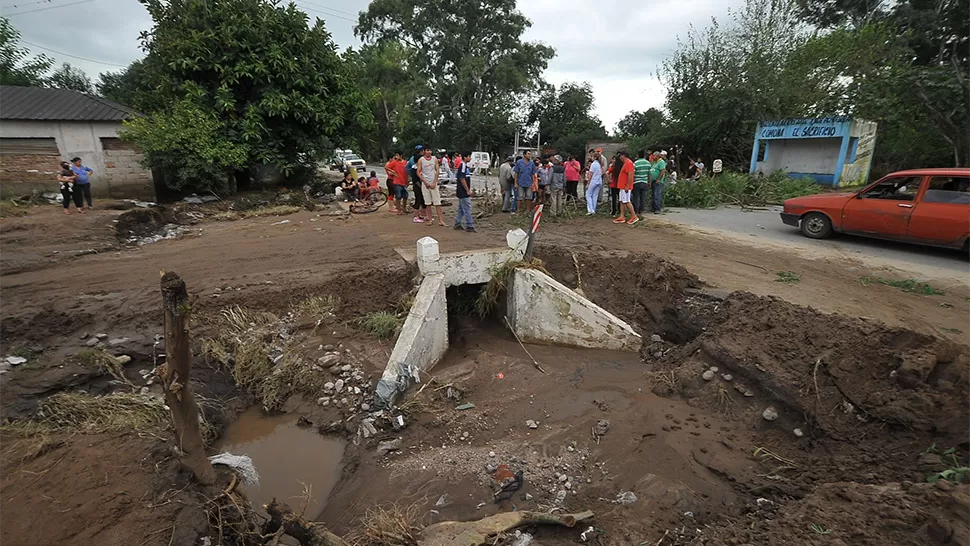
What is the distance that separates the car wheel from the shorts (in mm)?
7270

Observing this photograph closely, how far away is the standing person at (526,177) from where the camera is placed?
10820mm

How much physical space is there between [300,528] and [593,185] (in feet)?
33.3

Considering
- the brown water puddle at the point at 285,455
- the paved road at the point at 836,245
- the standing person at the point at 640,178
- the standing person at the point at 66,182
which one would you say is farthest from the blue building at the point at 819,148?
the standing person at the point at 66,182

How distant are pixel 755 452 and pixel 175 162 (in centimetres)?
1503

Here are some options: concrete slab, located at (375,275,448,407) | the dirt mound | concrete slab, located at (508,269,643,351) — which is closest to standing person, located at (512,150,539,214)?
concrete slab, located at (508,269,643,351)

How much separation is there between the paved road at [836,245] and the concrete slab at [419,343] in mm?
6341

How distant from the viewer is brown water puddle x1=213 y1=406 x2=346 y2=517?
164 inches

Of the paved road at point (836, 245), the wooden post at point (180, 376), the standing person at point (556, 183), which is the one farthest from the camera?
the standing person at point (556, 183)

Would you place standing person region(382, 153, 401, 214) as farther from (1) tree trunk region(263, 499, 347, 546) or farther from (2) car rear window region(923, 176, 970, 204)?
(2) car rear window region(923, 176, 970, 204)

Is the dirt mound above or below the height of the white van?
below

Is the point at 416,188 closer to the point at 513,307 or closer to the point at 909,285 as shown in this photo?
the point at 513,307

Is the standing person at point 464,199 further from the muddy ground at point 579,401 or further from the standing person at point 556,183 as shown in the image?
the standing person at point 556,183

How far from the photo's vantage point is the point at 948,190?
7.32m

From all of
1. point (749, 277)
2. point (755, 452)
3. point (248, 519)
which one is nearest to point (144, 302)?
point (248, 519)
